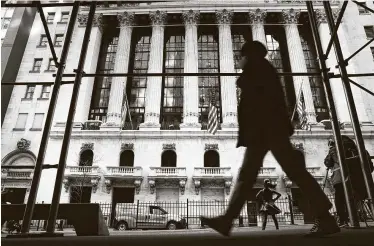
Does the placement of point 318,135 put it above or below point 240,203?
above

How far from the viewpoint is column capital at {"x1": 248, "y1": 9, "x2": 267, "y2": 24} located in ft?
120

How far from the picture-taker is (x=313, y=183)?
297 cm

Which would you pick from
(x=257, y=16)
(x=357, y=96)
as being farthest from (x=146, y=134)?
(x=357, y=96)

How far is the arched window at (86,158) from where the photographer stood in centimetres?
2899

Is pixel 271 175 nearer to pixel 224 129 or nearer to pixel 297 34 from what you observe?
pixel 224 129

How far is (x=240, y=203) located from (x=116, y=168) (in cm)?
2630

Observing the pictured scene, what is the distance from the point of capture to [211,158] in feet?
98.0

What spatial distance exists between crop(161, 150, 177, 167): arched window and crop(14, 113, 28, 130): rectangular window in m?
14.4

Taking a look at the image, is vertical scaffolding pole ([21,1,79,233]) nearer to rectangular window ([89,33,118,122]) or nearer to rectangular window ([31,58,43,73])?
rectangular window ([89,33,118,122])

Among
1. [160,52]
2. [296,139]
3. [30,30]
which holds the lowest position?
[296,139]

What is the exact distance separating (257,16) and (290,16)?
3676 millimetres

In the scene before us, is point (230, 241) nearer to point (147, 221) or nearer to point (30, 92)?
point (147, 221)

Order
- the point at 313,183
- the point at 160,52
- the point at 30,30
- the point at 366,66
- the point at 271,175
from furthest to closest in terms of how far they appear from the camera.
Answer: the point at 30,30, the point at 160,52, the point at 366,66, the point at 271,175, the point at 313,183

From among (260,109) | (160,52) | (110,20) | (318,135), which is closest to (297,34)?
(318,135)
